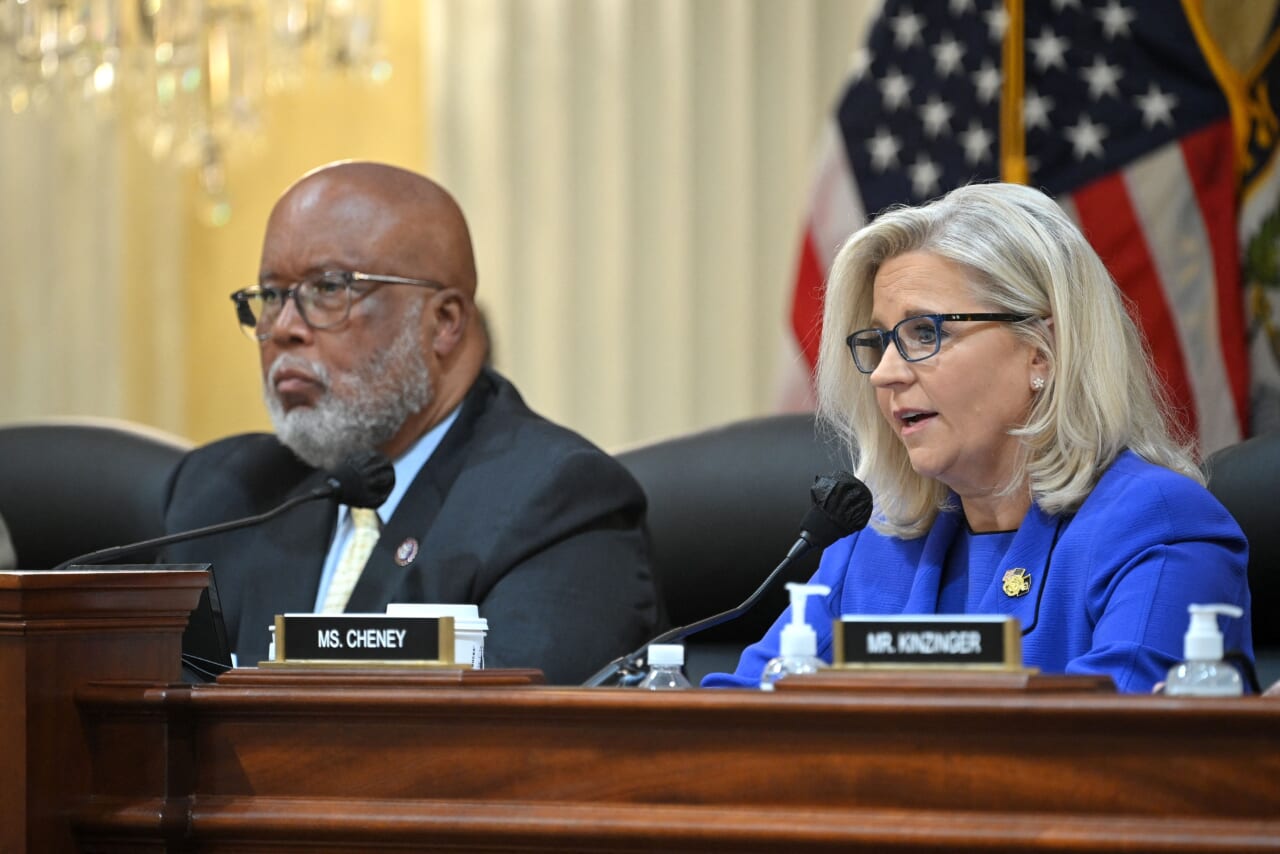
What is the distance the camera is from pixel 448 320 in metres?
3.15

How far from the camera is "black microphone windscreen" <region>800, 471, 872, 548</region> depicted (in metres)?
2.04

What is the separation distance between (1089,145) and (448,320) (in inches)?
73.4

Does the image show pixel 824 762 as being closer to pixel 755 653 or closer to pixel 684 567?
pixel 755 653

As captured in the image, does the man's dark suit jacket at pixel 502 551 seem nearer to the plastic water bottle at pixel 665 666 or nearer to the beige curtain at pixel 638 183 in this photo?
the plastic water bottle at pixel 665 666

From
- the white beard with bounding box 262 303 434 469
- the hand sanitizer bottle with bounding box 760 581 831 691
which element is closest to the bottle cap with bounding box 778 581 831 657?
the hand sanitizer bottle with bounding box 760 581 831 691

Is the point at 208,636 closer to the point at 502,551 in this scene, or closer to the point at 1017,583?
the point at 502,551

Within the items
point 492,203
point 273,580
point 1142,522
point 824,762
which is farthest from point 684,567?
point 492,203

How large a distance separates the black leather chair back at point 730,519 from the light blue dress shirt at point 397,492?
16.1 inches

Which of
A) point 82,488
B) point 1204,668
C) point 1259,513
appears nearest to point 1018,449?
point 1259,513

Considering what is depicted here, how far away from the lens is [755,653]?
7.70ft

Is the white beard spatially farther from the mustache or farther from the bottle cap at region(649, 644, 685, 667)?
the bottle cap at region(649, 644, 685, 667)

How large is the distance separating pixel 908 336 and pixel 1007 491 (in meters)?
0.23

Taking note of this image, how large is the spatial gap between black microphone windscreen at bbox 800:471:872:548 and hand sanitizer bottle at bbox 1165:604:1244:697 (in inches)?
22.4

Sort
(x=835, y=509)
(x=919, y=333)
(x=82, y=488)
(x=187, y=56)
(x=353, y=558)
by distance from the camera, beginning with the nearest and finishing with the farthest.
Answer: (x=835, y=509) → (x=919, y=333) → (x=353, y=558) → (x=82, y=488) → (x=187, y=56)
